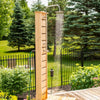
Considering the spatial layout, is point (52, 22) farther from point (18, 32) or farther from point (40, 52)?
point (40, 52)

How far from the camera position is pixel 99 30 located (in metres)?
7.64

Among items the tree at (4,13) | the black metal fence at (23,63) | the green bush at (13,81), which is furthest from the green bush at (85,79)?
the tree at (4,13)

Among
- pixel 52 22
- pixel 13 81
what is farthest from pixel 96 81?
pixel 52 22

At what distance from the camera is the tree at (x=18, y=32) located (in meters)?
10.1

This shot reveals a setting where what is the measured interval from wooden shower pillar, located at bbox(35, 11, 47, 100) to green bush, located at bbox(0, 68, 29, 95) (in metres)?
1.46

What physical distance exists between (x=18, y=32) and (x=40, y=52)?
8.34m

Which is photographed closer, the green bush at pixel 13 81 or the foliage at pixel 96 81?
the foliage at pixel 96 81

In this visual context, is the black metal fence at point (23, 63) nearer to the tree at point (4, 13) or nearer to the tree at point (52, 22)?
the tree at point (4, 13)

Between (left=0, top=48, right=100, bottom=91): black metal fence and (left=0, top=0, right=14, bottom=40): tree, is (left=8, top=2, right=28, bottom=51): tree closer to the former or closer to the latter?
(left=0, top=48, right=100, bottom=91): black metal fence

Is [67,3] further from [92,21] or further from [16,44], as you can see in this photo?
[16,44]

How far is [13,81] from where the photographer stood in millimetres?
3648

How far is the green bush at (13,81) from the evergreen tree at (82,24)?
4595mm

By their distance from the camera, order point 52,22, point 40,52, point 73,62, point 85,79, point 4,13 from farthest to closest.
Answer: point 52,22
point 73,62
point 4,13
point 85,79
point 40,52

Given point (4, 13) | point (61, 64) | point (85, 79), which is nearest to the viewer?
point (85, 79)
